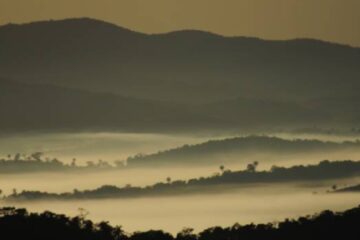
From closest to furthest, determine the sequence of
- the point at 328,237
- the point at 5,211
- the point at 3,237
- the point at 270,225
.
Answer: the point at 3,237 → the point at 5,211 → the point at 328,237 → the point at 270,225

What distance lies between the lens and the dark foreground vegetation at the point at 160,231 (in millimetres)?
95000

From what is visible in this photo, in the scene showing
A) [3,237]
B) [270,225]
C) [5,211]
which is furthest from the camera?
[270,225]

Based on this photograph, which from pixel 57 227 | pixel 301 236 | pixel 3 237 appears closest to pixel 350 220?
pixel 301 236

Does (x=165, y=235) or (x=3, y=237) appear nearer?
(x=3, y=237)

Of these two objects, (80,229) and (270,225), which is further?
(270,225)

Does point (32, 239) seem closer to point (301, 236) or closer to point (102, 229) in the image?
point (102, 229)

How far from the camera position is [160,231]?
10431cm

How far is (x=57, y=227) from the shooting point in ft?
322

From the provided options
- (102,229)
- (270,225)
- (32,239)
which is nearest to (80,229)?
(102,229)

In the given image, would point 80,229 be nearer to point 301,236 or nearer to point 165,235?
point 165,235

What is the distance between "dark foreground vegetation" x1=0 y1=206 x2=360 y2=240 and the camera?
9500cm

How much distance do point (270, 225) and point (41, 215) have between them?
19.9 metres

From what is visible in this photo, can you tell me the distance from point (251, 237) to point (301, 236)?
14.2ft

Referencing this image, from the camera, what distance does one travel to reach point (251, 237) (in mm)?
111312
